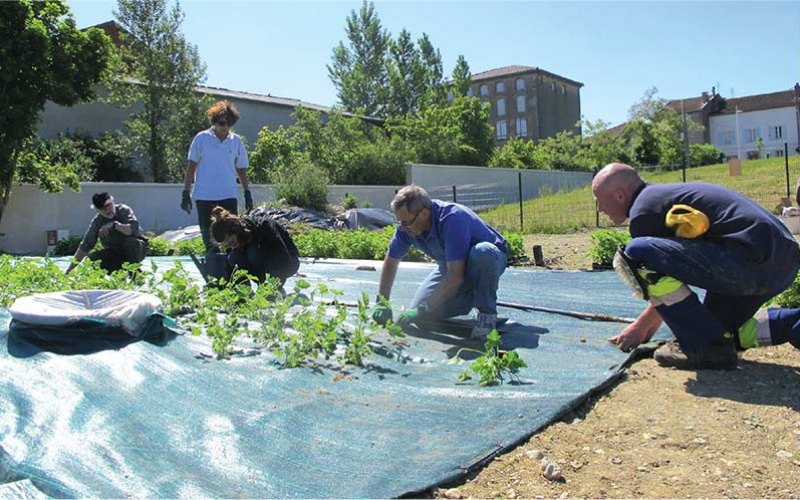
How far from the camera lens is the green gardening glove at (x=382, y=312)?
3.63 metres

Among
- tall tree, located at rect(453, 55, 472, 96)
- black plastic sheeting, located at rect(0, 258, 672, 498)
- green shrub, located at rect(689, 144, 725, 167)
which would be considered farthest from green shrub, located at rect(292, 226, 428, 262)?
green shrub, located at rect(689, 144, 725, 167)

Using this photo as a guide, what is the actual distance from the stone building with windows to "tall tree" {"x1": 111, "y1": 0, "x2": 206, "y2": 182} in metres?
40.5

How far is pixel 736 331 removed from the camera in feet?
9.82

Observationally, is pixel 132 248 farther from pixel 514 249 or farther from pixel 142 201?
pixel 142 201

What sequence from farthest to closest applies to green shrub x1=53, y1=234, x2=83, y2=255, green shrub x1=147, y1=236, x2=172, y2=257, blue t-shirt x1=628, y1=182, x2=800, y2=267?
green shrub x1=53, y1=234, x2=83, y2=255
green shrub x1=147, y1=236, x2=172, y2=257
blue t-shirt x1=628, y1=182, x2=800, y2=267

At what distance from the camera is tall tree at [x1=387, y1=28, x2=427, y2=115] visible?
43688 millimetres

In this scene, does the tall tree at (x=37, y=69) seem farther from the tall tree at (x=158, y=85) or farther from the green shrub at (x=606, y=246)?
the green shrub at (x=606, y=246)

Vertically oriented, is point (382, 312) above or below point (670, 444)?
above

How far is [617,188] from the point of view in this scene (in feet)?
9.59

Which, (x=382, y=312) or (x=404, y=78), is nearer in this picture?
(x=382, y=312)

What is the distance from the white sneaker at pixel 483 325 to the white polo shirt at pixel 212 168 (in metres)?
2.91

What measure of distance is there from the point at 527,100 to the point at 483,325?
56799mm

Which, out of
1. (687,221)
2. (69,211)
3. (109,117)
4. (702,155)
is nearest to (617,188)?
(687,221)

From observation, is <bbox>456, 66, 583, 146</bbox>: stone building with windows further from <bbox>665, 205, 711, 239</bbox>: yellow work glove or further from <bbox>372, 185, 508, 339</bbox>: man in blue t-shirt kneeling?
<bbox>665, 205, 711, 239</bbox>: yellow work glove
